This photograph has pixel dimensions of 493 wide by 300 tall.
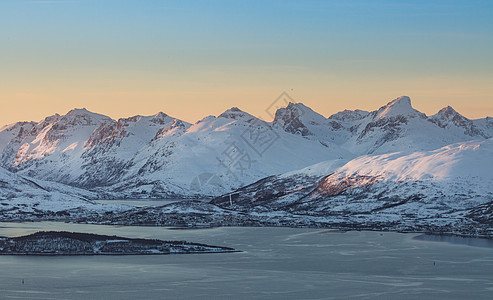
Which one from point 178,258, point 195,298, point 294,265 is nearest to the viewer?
point 195,298

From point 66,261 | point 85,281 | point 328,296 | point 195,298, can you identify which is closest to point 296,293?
point 328,296

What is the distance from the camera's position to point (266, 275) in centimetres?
14625

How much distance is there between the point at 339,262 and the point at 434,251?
98.4 ft

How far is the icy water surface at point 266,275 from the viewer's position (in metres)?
126

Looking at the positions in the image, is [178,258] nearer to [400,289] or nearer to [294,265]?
[294,265]

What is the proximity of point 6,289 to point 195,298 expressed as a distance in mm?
29394

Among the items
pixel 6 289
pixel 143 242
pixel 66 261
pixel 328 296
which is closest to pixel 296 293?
pixel 328 296

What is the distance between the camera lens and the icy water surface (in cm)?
12588

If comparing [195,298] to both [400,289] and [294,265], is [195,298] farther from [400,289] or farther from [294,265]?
[294,265]

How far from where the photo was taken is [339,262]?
16588 centimetres

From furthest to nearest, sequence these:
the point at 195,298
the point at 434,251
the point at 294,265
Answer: the point at 434,251 < the point at 294,265 < the point at 195,298

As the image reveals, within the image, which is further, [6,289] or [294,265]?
[294,265]

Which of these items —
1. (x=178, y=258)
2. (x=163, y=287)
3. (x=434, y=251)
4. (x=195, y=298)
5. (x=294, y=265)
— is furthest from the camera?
(x=434, y=251)

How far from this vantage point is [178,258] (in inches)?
6781
